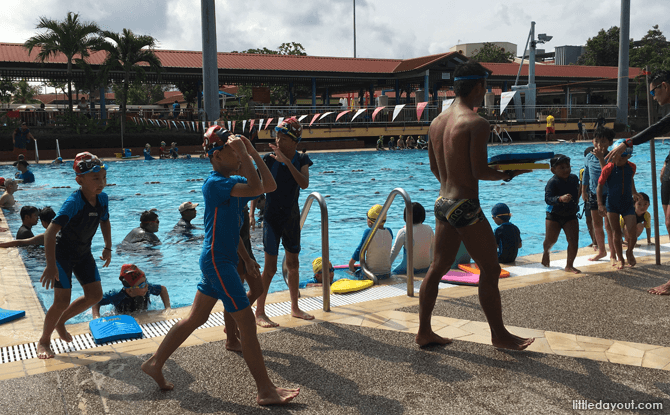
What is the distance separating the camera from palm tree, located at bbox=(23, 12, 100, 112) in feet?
101

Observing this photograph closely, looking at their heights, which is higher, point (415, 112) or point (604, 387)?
point (415, 112)

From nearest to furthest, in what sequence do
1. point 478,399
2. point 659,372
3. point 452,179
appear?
1. point 478,399
2. point 659,372
3. point 452,179

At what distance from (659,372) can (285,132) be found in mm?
3242

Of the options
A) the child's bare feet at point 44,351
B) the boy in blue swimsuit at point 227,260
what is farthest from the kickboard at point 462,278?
the child's bare feet at point 44,351

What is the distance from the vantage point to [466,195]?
379 centimetres

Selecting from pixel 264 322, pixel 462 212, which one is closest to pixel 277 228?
pixel 264 322

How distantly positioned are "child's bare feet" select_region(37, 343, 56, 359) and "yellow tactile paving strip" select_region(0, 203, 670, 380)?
0.06 m

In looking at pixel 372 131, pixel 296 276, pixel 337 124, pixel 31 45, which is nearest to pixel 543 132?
pixel 372 131

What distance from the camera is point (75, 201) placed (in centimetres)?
409

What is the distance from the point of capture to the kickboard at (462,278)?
5972 millimetres

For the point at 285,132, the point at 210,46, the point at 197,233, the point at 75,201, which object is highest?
the point at 210,46

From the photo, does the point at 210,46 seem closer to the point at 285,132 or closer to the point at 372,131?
the point at 372,131

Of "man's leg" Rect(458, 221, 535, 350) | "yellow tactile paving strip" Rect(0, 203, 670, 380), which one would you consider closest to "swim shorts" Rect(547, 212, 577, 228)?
"yellow tactile paving strip" Rect(0, 203, 670, 380)

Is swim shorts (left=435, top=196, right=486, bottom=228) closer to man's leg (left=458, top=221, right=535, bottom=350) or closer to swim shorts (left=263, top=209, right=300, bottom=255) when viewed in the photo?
man's leg (left=458, top=221, right=535, bottom=350)
